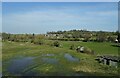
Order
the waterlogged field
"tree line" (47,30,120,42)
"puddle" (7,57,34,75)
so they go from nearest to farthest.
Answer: the waterlogged field → "puddle" (7,57,34,75) → "tree line" (47,30,120,42)

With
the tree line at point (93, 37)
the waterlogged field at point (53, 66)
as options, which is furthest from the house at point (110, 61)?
the tree line at point (93, 37)

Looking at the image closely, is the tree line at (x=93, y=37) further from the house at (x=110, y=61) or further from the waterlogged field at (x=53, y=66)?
the waterlogged field at (x=53, y=66)

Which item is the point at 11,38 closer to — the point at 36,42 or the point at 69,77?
the point at 36,42

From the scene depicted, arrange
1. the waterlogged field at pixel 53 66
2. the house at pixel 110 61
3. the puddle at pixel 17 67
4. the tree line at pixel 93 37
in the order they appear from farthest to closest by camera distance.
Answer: the tree line at pixel 93 37
the house at pixel 110 61
the puddle at pixel 17 67
the waterlogged field at pixel 53 66

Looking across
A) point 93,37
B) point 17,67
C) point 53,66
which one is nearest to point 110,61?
point 53,66

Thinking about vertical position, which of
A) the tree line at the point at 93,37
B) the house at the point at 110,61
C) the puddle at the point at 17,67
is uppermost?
the tree line at the point at 93,37

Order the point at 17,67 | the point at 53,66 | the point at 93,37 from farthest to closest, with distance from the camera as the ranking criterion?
1. the point at 93,37
2. the point at 53,66
3. the point at 17,67

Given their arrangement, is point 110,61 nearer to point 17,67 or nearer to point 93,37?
point 17,67

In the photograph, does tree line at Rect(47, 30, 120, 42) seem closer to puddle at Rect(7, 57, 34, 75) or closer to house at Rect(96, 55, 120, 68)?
house at Rect(96, 55, 120, 68)

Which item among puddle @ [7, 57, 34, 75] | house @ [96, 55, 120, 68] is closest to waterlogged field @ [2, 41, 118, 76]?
puddle @ [7, 57, 34, 75]

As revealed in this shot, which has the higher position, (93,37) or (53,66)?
(93,37)

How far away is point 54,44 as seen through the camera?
7906 cm

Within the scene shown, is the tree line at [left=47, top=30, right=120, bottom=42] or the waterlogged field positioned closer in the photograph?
the waterlogged field

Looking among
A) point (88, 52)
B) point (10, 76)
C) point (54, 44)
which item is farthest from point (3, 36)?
point (10, 76)
